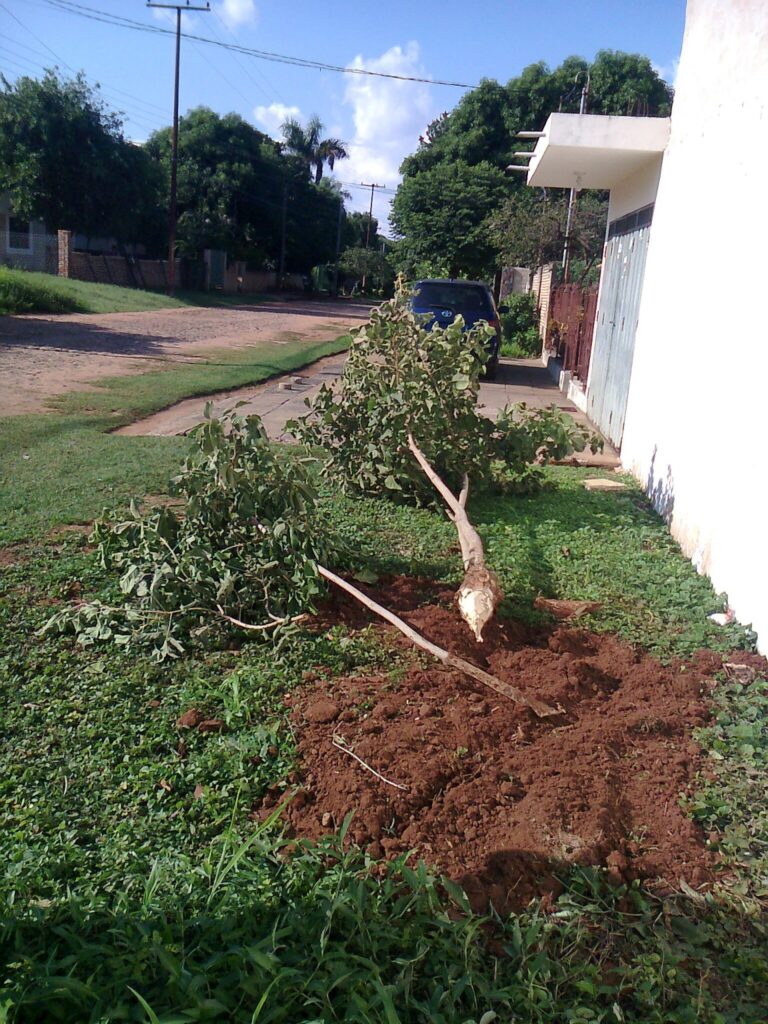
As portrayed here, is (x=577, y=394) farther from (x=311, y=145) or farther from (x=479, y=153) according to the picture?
(x=311, y=145)

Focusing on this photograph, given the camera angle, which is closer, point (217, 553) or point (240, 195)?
point (217, 553)

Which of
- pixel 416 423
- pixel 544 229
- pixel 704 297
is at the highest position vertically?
pixel 544 229

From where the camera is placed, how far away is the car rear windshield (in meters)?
16.1

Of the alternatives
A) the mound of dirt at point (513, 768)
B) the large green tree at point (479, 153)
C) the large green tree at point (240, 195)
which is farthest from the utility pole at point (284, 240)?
the mound of dirt at point (513, 768)

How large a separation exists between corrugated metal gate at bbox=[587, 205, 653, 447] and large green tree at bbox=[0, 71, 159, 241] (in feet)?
101

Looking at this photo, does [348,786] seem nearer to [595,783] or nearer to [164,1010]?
[595,783]

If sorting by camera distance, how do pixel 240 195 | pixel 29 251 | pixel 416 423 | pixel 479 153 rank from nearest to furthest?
pixel 416 423, pixel 29 251, pixel 479 153, pixel 240 195

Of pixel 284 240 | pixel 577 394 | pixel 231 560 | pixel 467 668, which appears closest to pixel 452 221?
pixel 577 394

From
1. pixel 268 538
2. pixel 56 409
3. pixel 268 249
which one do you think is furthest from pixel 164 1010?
pixel 268 249

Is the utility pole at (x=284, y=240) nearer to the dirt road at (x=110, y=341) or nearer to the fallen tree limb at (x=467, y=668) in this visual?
the dirt road at (x=110, y=341)

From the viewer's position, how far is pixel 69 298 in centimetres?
2702

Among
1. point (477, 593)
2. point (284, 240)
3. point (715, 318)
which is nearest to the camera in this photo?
point (477, 593)

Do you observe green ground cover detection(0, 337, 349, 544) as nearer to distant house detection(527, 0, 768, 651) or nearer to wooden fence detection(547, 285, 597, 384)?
distant house detection(527, 0, 768, 651)

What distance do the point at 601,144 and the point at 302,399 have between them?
4.92m
